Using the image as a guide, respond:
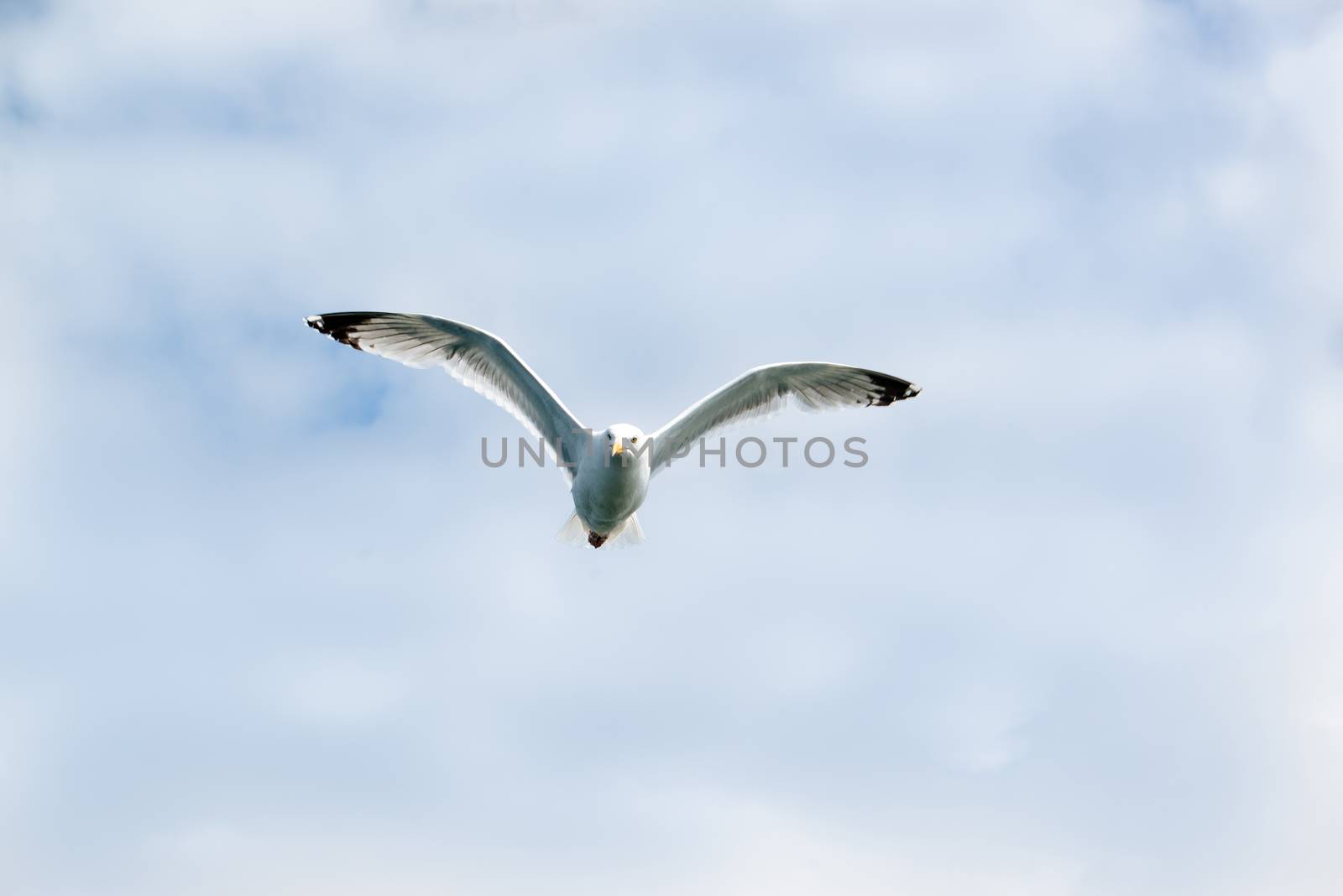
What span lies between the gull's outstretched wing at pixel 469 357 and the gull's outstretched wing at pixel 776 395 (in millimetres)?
1010

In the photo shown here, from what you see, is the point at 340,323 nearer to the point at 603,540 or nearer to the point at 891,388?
the point at 603,540

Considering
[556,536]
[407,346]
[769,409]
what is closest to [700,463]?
[769,409]

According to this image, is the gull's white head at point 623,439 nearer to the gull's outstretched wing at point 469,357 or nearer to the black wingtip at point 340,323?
the gull's outstretched wing at point 469,357

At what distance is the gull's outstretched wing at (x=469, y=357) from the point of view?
13.0 m

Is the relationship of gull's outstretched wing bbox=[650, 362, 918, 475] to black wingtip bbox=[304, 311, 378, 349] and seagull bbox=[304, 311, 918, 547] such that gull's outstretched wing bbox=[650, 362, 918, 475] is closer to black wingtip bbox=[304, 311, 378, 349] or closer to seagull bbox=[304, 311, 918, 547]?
seagull bbox=[304, 311, 918, 547]

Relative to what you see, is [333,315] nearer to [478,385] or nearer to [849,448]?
[478,385]

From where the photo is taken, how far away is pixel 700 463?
13773mm

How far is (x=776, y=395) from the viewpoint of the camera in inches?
545

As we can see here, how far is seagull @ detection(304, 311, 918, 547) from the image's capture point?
495 inches

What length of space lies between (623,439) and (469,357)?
2018 mm

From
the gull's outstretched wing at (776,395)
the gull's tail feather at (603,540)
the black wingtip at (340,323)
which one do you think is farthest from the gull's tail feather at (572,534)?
the black wingtip at (340,323)

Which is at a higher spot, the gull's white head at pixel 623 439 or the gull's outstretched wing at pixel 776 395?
the gull's outstretched wing at pixel 776 395

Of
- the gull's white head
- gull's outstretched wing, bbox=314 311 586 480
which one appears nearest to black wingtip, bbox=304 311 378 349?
gull's outstretched wing, bbox=314 311 586 480

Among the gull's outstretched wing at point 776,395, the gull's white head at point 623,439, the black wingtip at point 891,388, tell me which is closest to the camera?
the gull's white head at point 623,439
